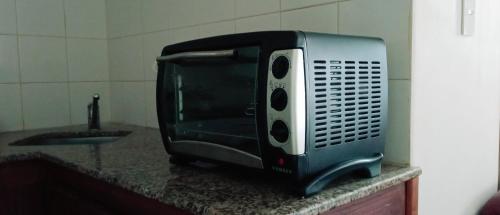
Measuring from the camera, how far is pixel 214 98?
922mm

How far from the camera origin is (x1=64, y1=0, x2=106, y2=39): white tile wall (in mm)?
1935

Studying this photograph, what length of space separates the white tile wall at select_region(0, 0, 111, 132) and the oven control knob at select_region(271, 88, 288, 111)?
4.95 feet

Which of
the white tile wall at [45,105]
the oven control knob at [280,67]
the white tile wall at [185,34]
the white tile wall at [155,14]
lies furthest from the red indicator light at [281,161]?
the white tile wall at [45,105]

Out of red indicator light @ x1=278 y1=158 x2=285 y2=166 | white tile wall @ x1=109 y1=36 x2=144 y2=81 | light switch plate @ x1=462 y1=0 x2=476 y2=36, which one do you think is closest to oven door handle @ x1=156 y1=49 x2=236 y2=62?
red indicator light @ x1=278 y1=158 x2=285 y2=166

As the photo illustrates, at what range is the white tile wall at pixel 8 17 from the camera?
5.70ft

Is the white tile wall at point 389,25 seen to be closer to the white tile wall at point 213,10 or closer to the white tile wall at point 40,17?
the white tile wall at point 213,10

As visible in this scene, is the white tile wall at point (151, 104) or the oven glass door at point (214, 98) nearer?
the oven glass door at point (214, 98)

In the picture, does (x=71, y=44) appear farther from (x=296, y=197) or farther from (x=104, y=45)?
(x=296, y=197)

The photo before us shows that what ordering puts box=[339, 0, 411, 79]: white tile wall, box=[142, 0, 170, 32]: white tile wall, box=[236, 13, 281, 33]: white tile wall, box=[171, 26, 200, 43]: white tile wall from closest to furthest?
box=[339, 0, 411, 79]: white tile wall → box=[236, 13, 281, 33]: white tile wall → box=[171, 26, 200, 43]: white tile wall → box=[142, 0, 170, 32]: white tile wall

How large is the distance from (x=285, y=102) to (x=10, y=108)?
1549mm

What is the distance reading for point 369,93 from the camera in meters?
0.84

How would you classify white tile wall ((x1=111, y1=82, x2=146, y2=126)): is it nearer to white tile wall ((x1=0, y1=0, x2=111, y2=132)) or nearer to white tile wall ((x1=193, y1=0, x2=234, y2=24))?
white tile wall ((x1=0, y1=0, x2=111, y2=132))

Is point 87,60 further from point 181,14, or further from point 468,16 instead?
point 468,16

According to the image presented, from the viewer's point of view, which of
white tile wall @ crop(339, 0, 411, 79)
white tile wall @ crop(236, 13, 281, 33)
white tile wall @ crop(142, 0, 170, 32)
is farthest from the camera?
white tile wall @ crop(142, 0, 170, 32)
